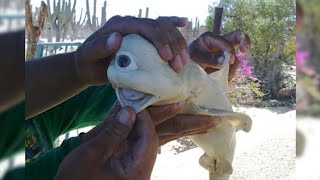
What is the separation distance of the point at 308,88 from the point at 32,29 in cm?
37

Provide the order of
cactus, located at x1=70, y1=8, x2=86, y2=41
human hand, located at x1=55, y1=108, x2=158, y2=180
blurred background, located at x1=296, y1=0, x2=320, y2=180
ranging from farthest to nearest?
1. cactus, located at x1=70, y1=8, x2=86, y2=41
2. human hand, located at x1=55, y1=108, x2=158, y2=180
3. blurred background, located at x1=296, y1=0, x2=320, y2=180

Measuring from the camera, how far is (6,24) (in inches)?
9.4

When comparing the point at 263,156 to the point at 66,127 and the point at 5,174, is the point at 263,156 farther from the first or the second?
the point at 5,174

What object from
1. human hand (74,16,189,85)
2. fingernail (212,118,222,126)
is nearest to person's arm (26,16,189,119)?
human hand (74,16,189,85)

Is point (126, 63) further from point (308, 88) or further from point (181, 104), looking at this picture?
point (308, 88)

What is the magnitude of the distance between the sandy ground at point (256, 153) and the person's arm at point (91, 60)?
0.18 metres

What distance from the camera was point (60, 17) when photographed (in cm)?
59

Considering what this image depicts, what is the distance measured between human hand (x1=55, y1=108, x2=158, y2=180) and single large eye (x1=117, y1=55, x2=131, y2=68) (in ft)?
0.14

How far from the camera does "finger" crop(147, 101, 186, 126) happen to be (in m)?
0.44

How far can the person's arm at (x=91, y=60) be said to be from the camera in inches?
16.5

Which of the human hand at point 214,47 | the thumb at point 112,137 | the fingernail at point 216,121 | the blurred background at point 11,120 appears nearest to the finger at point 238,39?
the human hand at point 214,47

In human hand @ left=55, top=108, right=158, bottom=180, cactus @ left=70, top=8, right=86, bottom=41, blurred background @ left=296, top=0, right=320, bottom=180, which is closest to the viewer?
blurred background @ left=296, top=0, right=320, bottom=180

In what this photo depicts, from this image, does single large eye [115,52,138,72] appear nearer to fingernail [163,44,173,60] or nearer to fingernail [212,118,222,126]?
fingernail [163,44,173,60]

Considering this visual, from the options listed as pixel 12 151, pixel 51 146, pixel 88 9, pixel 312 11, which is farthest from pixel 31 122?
pixel 312 11
